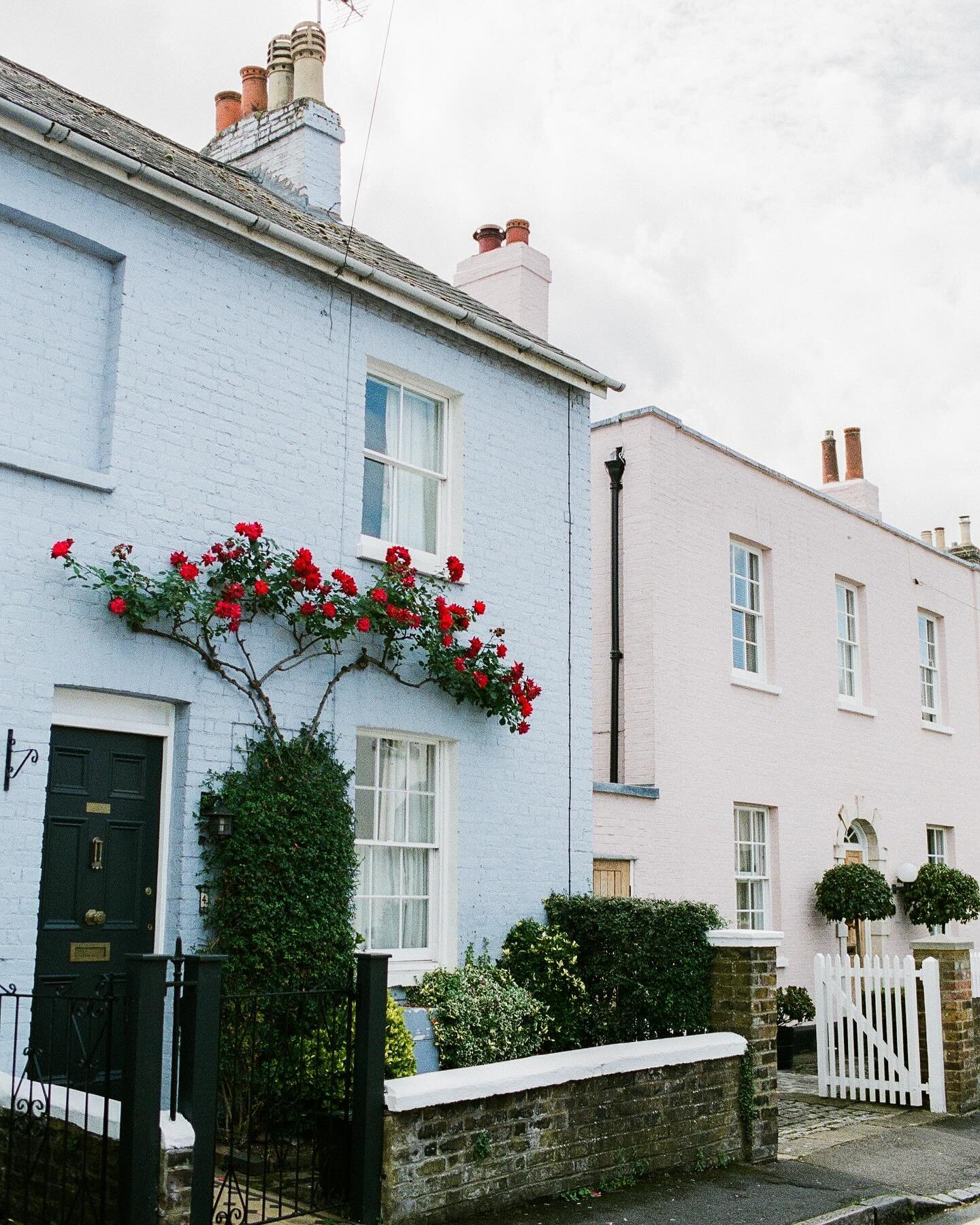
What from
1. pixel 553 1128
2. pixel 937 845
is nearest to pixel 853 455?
pixel 937 845

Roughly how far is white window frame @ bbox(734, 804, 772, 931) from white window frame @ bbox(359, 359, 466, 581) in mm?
6590

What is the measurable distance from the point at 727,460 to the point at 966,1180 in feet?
30.7

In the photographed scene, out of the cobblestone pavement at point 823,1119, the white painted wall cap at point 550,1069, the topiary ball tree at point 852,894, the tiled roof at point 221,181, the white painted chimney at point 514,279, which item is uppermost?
the white painted chimney at point 514,279

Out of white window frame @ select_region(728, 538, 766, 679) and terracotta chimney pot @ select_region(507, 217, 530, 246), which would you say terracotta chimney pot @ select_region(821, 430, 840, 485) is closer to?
white window frame @ select_region(728, 538, 766, 679)

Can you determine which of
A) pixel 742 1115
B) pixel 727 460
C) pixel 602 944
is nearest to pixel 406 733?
pixel 602 944

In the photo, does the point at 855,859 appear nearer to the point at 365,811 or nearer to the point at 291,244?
the point at 365,811

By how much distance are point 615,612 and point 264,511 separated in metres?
6.58

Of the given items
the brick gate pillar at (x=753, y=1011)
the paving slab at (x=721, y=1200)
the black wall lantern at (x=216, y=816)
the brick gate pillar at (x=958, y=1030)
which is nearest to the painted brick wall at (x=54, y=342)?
the black wall lantern at (x=216, y=816)

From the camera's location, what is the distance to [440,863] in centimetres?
1040

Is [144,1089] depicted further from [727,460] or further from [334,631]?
[727,460]

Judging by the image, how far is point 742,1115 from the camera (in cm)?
962

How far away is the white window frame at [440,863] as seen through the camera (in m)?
10.1

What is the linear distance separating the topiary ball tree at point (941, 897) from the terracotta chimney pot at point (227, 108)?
43.8ft

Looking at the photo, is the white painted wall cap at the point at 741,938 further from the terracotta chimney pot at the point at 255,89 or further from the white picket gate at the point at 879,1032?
the terracotta chimney pot at the point at 255,89
